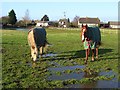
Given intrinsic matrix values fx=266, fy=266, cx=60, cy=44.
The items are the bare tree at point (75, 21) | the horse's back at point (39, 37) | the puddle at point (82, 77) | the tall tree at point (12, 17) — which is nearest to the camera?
the puddle at point (82, 77)

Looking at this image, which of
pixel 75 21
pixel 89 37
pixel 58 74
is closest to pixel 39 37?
pixel 89 37

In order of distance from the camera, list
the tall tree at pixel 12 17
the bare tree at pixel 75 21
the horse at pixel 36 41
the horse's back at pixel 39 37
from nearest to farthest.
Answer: the horse at pixel 36 41
the horse's back at pixel 39 37
the tall tree at pixel 12 17
the bare tree at pixel 75 21

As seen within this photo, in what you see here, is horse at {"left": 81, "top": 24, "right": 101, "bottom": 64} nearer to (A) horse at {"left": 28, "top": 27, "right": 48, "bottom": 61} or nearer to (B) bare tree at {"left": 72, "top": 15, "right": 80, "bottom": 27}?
(A) horse at {"left": 28, "top": 27, "right": 48, "bottom": 61}

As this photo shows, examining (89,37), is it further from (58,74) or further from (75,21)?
(75,21)

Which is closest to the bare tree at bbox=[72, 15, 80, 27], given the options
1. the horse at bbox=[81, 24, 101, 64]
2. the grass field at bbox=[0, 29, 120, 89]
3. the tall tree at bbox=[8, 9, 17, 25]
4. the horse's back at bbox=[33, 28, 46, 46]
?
the tall tree at bbox=[8, 9, 17, 25]

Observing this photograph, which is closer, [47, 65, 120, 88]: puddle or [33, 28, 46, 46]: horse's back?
[47, 65, 120, 88]: puddle

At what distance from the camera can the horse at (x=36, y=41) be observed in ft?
48.3

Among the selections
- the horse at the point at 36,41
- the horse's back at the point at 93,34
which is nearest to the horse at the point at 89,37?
the horse's back at the point at 93,34

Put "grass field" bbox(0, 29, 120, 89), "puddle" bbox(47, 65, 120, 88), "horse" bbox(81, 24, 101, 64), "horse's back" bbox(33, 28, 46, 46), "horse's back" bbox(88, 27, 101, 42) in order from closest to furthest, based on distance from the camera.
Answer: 1. "puddle" bbox(47, 65, 120, 88)
2. "grass field" bbox(0, 29, 120, 89)
3. "horse" bbox(81, 24, 101, 64)
4. "horse's back" bbox(88, 27, 101, 42)
5. "horse's back" bbox(33, 28, 46, 46)

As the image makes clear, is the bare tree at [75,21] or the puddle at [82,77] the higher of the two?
the bare tree at [75,21]

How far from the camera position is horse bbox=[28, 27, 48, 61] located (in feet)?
48.3

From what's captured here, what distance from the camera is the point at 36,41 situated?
50.5 feet

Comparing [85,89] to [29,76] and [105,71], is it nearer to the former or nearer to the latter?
[29,76]

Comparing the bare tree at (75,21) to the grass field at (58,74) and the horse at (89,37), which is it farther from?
the grass field at (58,74)
